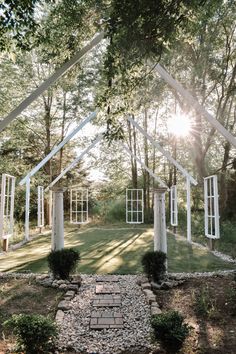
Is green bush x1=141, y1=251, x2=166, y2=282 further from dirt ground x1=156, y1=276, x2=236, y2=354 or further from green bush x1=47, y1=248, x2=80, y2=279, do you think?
green bush x1=47, y1=248, x2=80, y2=279

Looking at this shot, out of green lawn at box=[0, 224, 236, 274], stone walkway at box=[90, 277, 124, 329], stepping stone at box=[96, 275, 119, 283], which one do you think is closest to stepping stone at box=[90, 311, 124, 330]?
stone walkway at box=[90, 277, 124, 329]

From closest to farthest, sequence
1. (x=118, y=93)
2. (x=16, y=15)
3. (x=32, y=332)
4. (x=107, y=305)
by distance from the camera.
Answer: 1. (x=32, y=332)
2. (x=16, y=15)
3. (x=118, y=93)
4. (x=107, y=305)

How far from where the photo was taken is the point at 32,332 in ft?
9.74

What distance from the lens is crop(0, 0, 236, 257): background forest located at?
3.34 metres

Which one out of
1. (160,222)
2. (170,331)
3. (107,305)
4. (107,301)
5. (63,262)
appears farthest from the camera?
(160,222)

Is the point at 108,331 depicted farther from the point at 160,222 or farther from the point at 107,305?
the point at 160,222

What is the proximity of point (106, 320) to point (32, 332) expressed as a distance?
4.62ft

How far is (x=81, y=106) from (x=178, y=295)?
11210 millimetres

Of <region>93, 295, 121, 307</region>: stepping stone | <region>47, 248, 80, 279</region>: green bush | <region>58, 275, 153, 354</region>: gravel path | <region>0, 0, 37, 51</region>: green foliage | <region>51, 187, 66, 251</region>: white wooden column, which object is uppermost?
<region>0, 0, 37, 51</region>: green foliage

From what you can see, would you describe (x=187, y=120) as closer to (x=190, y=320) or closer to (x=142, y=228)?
(x=142, y=228)

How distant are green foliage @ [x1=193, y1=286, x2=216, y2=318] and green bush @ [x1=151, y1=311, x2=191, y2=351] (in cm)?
106

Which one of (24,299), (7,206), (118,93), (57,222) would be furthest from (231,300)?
(7,206)

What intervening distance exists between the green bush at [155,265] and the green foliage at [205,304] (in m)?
0.93

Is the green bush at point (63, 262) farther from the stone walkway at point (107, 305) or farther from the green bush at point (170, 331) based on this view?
the green bush at point (170, 331)
